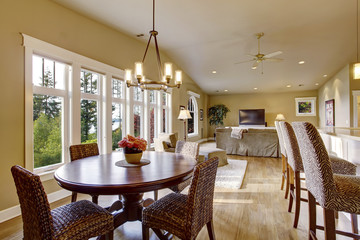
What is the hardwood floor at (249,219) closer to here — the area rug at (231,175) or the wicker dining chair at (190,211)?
the area rug at (231,175)

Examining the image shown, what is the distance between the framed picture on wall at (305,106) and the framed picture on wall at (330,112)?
127 centimetres

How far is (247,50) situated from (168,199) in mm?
5227

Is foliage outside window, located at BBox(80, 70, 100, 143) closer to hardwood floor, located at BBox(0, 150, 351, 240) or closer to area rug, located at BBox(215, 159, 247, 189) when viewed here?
hardwood floor, located at BBox(0, 150, 351, 240)

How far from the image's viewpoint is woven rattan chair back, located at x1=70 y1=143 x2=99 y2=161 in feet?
7.79

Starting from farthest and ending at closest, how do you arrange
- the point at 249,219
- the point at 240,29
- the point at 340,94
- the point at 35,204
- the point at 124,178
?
the point at 340,94 < the point at 240,29 < the point at 249,219 < the point at 124,178 < the point at 35,204

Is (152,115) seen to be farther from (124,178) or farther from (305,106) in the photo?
(305,106)

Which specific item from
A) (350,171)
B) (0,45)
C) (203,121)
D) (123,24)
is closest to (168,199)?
(350,171)

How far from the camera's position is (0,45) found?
2.29 metres

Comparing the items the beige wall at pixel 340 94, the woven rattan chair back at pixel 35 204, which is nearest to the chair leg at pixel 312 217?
the woven rattan chair back at pixel 35 204

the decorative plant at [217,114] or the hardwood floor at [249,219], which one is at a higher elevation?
the decorative plant at [217,114]

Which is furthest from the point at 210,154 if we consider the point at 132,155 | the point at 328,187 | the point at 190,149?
the point at 328,187

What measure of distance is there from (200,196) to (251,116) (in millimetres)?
9785

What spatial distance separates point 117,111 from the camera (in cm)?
420

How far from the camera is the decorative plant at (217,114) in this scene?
10.7 metres
